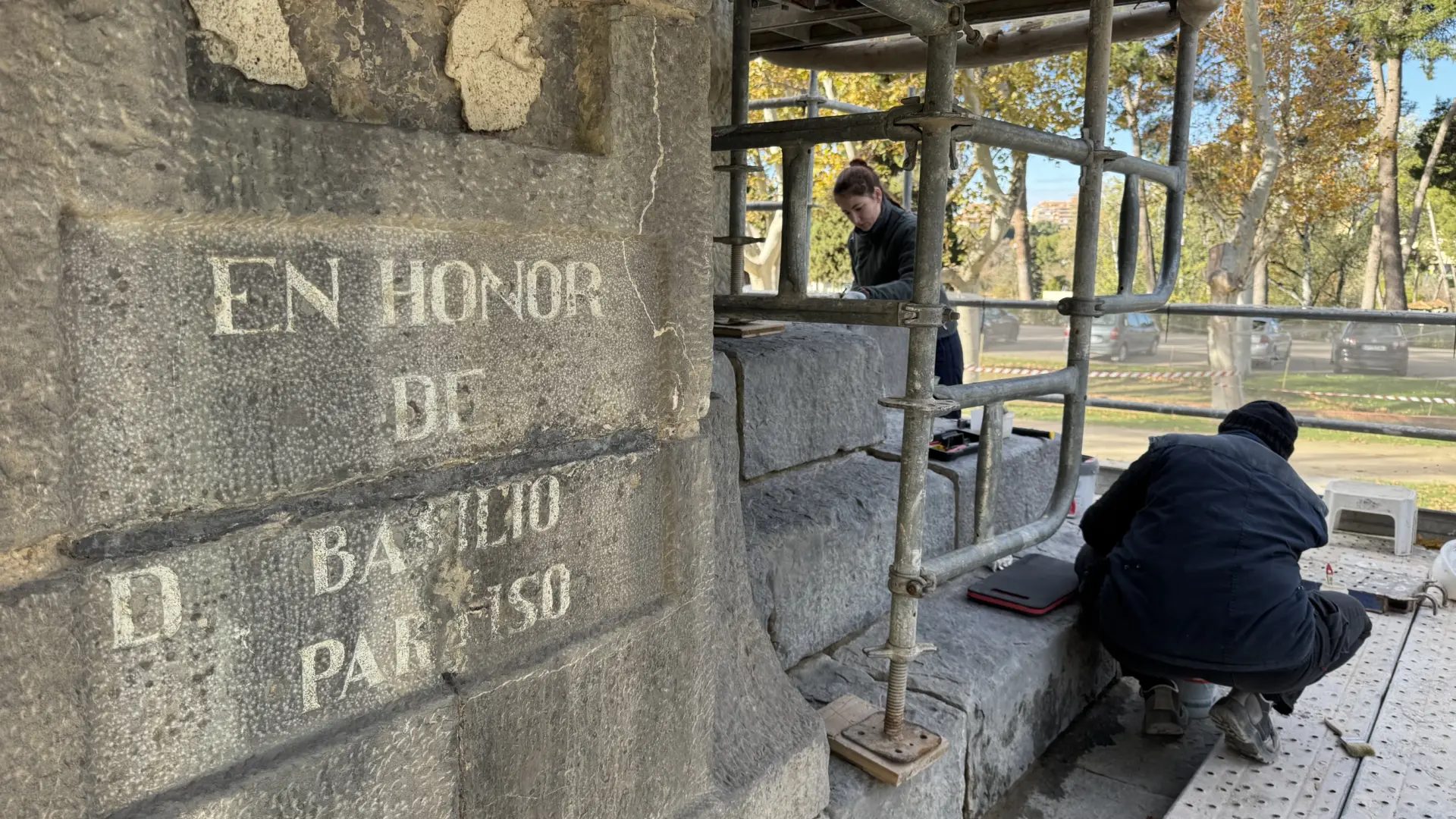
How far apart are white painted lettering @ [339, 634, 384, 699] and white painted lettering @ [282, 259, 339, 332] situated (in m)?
0.43

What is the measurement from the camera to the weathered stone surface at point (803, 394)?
305 centimetres

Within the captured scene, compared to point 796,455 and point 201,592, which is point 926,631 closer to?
point 796,455

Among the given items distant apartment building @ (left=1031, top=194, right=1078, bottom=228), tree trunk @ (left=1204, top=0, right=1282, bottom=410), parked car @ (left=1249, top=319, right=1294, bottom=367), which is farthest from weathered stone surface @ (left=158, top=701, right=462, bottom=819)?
distant apartment building @ (left=1031, top=194, right=1078, bottom=228)

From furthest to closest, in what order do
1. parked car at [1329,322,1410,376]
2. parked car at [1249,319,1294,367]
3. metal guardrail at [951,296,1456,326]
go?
parked car at [1249,319,1294,367]
parked car at [1329,322,1410,376]
metal guardrail at [951,296,1456,326]

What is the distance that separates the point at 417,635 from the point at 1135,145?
22.5m

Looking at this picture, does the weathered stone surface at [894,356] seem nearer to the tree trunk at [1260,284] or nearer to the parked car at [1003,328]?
the parked car at [1003,328]

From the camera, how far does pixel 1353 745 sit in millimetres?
3273

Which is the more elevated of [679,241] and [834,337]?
[679,241]

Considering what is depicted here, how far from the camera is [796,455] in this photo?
3.26m

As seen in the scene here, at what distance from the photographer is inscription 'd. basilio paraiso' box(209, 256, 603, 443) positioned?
1187 millimetres

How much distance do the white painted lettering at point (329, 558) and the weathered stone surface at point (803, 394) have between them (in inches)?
68.4

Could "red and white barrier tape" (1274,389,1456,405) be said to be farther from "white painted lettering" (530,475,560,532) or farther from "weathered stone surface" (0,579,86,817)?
"weathered stone surface" (0,579,86,817)

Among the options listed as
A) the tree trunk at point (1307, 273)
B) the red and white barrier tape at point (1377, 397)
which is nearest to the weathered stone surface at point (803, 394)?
the red and white barrier tape at point (1377, 397)

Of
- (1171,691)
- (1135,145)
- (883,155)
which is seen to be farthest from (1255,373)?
(1135,145)
